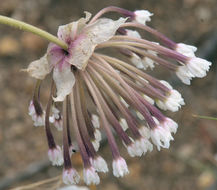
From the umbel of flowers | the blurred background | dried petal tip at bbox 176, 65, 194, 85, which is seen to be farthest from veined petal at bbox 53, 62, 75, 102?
the blurred background

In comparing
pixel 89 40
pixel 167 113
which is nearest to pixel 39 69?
pixel 89 40

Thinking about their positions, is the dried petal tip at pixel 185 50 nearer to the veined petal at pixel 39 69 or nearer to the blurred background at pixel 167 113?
the veined petal at pixel 39 69

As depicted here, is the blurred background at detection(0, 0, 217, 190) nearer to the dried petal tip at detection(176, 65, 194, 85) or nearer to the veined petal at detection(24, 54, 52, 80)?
the dried petal tip at detection(176, 65, 194, 85)

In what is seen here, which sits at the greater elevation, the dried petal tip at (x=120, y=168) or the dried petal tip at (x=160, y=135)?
the dried petal tip at (x=160, y=135)

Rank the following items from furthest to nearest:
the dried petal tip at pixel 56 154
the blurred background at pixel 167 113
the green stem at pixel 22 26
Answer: the blurred background at pixel 167 113
the dried petal tip at pixel 56 154
the green stem at pixel 22 26

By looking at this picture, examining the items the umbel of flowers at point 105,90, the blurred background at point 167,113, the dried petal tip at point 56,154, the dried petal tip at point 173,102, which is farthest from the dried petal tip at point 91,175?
the blurred background at point 167,113

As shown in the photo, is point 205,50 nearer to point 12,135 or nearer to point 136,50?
point 12,135

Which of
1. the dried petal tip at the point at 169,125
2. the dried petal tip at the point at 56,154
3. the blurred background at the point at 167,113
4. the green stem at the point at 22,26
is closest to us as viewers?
the green stem at the point at 22,26
